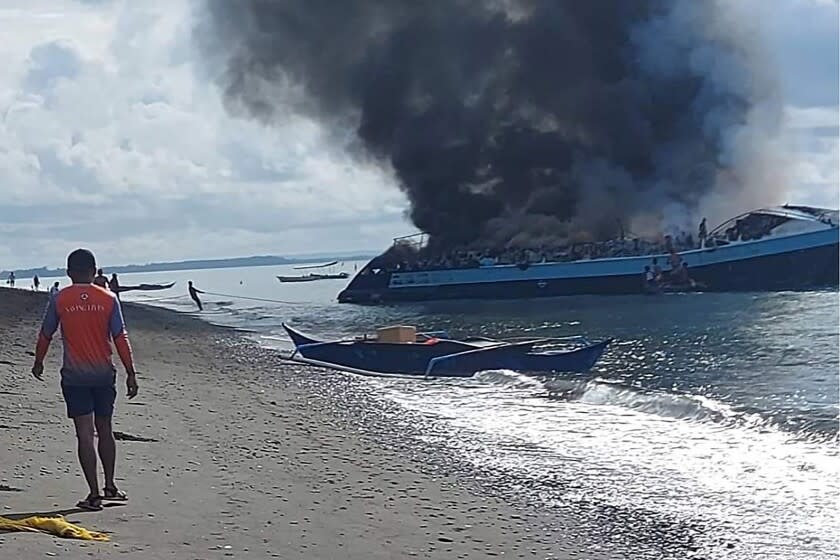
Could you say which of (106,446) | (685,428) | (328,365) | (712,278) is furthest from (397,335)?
(712,278)

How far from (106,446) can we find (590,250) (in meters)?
68.3

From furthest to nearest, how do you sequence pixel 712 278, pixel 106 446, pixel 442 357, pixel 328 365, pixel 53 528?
pixel 712 278
pixel 328 365
pixel 442 357
pixel 106 446
pixel 53 528

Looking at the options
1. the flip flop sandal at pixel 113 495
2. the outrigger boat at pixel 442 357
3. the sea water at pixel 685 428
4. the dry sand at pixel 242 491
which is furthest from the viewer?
the outrigger boat at pixel 442 357

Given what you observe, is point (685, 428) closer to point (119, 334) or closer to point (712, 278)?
point (119, 334)

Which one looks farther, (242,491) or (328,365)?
(328,365)

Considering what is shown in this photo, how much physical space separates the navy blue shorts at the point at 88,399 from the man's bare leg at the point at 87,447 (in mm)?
59

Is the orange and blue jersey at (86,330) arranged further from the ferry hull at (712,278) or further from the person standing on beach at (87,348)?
the ferry hull at (712,278)

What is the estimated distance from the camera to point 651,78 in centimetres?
7625

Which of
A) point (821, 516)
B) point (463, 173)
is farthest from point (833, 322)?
point (463, 173)

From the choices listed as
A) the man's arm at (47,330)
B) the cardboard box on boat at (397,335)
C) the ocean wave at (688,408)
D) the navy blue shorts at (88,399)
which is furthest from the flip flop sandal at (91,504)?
the cardboard box on boat at (397,335)

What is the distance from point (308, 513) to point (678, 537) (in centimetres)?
343

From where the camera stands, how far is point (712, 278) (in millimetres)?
70312

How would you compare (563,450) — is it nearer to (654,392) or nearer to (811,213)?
(654,392)

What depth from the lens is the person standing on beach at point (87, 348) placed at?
28.3ft
